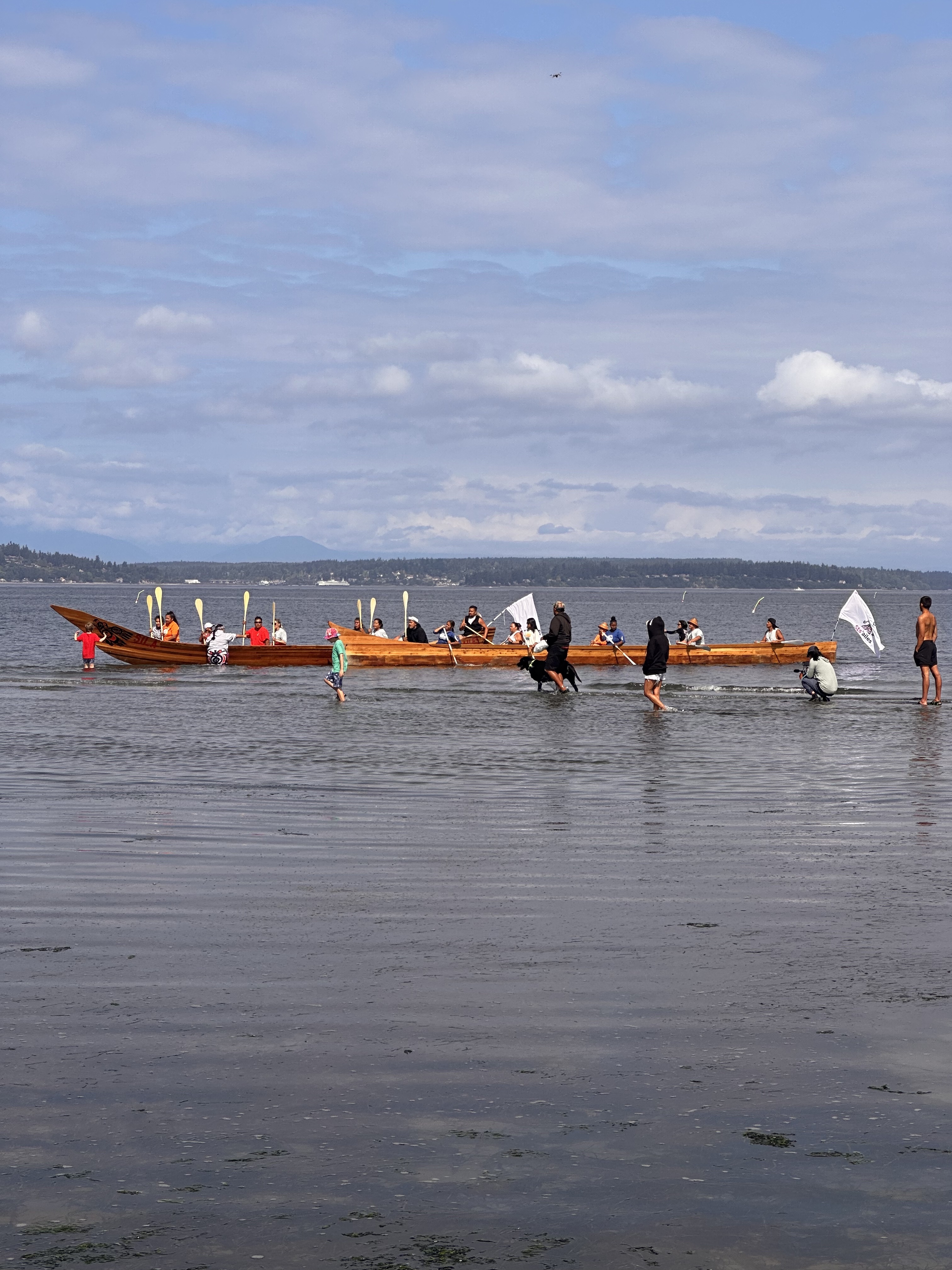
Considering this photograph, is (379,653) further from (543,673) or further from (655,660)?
→ (655,660)

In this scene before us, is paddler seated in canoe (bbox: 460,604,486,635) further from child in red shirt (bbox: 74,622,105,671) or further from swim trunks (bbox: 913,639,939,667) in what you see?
swim trunks (bbox: 913,639,939,667)

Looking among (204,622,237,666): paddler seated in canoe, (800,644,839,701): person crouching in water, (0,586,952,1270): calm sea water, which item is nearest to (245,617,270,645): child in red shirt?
(204,622,237,666): paddler seated in canoe

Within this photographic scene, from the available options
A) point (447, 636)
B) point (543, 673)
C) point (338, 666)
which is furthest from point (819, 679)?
point (447, 636)

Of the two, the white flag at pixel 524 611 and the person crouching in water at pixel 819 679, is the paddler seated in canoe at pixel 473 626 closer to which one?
the white flag at pixel 524 611

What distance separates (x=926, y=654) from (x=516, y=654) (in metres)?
16.1

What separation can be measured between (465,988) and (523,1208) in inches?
101

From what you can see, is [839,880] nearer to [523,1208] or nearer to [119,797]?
[523,1208]

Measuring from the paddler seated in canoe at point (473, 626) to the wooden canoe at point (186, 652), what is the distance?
259 centimetres

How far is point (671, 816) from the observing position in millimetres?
13562

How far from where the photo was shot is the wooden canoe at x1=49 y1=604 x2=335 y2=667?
42.5 m

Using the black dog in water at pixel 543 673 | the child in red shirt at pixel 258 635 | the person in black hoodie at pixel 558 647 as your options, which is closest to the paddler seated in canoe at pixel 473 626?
the child in red shirt at pixel 258 635

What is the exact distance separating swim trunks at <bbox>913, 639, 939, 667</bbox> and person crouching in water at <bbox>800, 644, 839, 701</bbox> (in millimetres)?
2222

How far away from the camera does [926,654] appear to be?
28.0 meters

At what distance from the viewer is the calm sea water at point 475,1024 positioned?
15.1 feet
